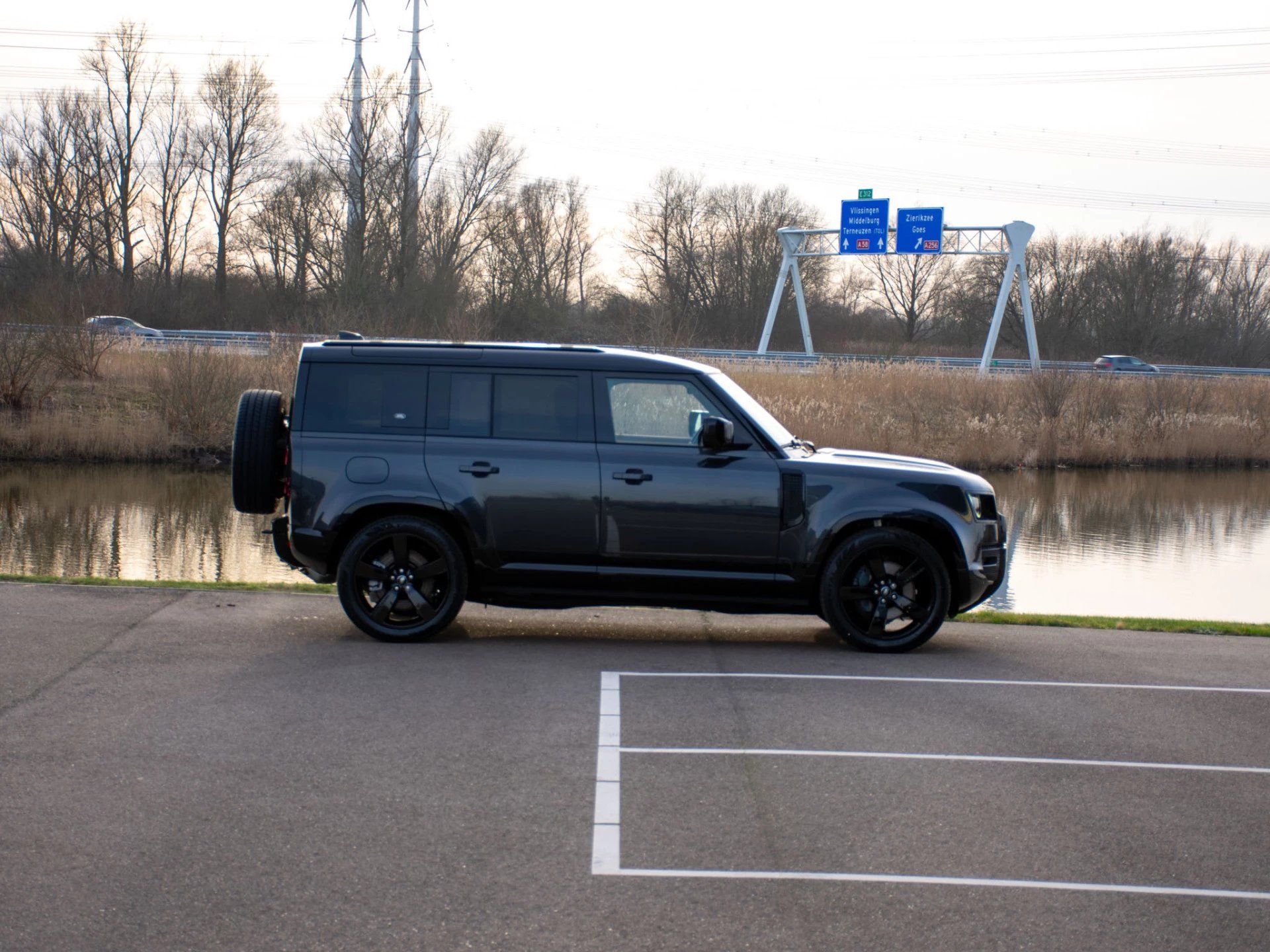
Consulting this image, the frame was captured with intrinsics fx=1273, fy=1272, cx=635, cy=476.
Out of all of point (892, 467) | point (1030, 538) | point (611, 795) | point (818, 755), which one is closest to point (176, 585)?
point (892, 467)

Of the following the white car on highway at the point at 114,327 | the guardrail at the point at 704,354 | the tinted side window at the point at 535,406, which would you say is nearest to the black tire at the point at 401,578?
the tinted side window at the point at 535,406

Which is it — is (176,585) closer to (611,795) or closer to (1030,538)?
(611,795)

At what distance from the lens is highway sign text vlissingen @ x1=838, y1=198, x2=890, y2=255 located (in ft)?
144

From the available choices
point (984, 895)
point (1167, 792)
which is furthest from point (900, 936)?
point (1167, 792)

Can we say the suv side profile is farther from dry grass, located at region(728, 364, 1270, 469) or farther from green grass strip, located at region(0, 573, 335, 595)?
dry grass, located at region(728, 364, 1270, 469)

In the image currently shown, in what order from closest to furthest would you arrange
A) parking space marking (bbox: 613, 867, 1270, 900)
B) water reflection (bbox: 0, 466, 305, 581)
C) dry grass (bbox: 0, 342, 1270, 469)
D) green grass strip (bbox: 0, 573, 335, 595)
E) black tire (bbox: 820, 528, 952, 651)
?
parking space marking (bbox: 613, 867, 1270, 900) < black tire (bbox: 820, 528, 952, 651) < green grass strip (bbox: 0, 573, 335, 595) < water reflection (bbox: 0, 466, 305, 581) < dry grass (bbox: 0, 342, 1270, 469)

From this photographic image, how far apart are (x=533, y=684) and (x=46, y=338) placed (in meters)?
26.3

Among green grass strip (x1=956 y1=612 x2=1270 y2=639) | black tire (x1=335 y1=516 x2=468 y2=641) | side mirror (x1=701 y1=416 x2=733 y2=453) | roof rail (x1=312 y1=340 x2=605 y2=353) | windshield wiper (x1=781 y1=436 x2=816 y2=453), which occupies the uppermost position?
roof rail (x1=312 y1=340 x2=605 y2=353)

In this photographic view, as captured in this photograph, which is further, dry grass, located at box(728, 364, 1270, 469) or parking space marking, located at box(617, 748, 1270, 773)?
dry grass, located at box(728, 364, 1270, 469)

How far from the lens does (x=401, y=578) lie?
29.0 feet

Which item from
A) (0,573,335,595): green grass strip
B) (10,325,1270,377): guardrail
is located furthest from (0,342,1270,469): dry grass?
(0,573,335,595): green grass strip

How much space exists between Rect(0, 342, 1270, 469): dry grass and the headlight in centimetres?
2098

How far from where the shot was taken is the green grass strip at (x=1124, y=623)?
36.0ft

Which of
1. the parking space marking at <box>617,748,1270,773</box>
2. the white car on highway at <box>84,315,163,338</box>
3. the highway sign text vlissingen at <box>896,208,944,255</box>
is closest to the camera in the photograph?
the parking space marking at <box>617,748,1270,773</box>
